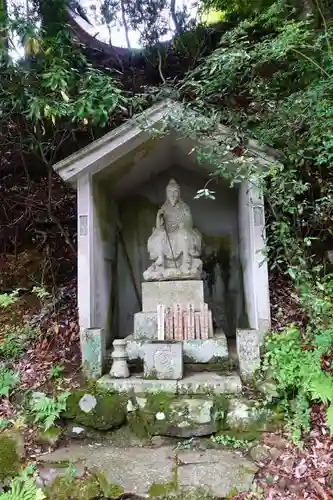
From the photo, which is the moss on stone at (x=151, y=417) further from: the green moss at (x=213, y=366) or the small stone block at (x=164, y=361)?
the green moss at (x=213, y=366)

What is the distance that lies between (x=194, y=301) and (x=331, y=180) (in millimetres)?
2900

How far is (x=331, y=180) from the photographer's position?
5734mm

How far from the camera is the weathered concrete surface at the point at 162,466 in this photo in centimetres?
299

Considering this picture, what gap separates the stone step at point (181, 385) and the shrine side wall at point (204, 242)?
201cm

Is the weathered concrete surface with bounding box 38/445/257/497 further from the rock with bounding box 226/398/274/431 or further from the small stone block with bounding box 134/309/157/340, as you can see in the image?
the small stone block with bounding box 134/309/157/340

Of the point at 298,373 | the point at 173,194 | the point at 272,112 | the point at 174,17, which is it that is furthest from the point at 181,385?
the point at 174,17

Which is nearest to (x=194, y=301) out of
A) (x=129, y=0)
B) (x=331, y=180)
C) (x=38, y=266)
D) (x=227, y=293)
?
(x=227, y=293)

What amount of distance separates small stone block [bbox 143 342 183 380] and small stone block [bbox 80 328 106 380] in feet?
1.89

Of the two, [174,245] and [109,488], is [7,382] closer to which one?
[109,488]

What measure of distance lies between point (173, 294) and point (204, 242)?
1646 millimetres

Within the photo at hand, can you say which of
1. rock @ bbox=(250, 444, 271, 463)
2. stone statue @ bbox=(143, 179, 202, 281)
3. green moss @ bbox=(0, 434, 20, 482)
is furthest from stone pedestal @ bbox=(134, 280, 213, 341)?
green moss @ bbox=(0, 434, 20, 482)

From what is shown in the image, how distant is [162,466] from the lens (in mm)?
3162

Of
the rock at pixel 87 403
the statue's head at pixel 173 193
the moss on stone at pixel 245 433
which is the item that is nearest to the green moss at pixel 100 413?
the rock at pixel 87 403

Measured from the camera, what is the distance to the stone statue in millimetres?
5148
